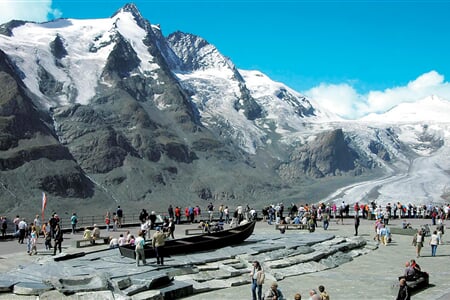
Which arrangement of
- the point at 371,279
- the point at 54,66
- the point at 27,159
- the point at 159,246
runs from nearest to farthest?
the point at 371,279, the point at 159,246, the point at 27,159, the point at 54,66

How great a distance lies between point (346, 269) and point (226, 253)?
586cm

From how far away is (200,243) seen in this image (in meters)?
25.8

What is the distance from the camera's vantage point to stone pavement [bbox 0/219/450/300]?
1917cm

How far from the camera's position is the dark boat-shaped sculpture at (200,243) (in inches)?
932

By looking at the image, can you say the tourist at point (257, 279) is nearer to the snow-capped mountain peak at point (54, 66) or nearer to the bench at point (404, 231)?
the bench at point (404, 231)

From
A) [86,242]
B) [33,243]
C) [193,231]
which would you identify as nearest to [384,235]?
[193,231]

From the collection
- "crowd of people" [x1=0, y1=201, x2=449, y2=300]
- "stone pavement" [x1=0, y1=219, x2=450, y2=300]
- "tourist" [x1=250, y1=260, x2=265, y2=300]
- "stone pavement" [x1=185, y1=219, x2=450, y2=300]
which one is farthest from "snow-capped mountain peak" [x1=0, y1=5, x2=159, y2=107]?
"tourist" [x1=250, y1=260, x2=265, y2=300]

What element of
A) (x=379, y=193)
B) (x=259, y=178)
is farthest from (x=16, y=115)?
(x=379, y=193)

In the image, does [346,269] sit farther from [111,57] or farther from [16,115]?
[111,57]

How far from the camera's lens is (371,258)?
28.0 m

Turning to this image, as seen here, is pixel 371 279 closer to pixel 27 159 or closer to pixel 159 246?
pixel 159 246

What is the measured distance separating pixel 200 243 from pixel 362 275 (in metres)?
7.88

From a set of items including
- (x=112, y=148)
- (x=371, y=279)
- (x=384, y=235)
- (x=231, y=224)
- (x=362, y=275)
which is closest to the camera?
(x=371, y=279)

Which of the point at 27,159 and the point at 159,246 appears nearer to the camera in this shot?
the point at 159,246
